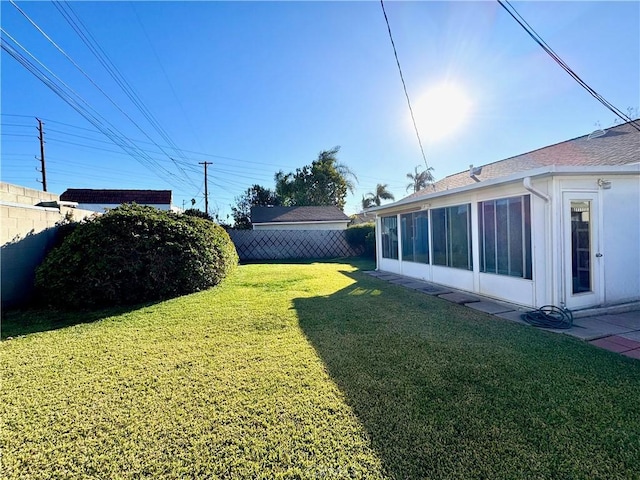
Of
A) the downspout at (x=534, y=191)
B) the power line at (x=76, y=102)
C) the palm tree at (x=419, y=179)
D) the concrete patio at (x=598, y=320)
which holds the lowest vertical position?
the concrete patio at (x=598, y=320)

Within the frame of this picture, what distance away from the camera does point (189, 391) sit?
2.73 metres

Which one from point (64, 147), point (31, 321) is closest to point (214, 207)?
point (64, 147)

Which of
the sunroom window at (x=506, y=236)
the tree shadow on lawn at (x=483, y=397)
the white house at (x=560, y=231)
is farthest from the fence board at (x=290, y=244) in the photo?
the tree shadow on lawn at (x=483, y=397)

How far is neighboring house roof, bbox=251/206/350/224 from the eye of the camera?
20.4 m

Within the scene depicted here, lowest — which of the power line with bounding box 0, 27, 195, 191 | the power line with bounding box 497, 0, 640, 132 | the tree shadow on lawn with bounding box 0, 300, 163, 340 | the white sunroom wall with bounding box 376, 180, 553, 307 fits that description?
the tree shadow on lawn with bounding box 0, 300, 163, 340

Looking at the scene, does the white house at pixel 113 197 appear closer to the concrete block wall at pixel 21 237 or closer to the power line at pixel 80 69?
the power line at pixel 80 69

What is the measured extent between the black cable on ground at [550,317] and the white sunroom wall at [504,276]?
0.57 feet

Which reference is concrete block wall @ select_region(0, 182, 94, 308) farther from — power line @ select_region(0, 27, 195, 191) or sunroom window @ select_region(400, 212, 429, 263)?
sunroom window @ select_region(400, 212, 429, 263)

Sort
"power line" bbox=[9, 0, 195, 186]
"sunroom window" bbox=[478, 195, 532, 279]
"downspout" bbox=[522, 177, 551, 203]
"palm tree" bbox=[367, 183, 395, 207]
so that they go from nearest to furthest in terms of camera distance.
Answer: "downspout" bbox=[522, 177, 551, 203]
"sunroom window" bbox=[478, 195, 532, 279]
"power line" bbox=[9, 0, 195, 186]
"palm tree" bbox=[367, 183, 395, 207]

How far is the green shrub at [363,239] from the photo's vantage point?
16.2 meters

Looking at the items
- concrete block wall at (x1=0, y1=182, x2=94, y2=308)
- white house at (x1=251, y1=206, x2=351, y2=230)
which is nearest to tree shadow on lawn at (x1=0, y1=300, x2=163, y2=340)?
concrete block wall at (x1=0, y1=182, x2=94, y2=308)

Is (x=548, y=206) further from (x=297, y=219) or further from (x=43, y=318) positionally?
(x=297, y=219)

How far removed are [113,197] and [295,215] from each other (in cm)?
1474

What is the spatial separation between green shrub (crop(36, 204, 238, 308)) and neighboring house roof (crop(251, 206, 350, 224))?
508 inches
